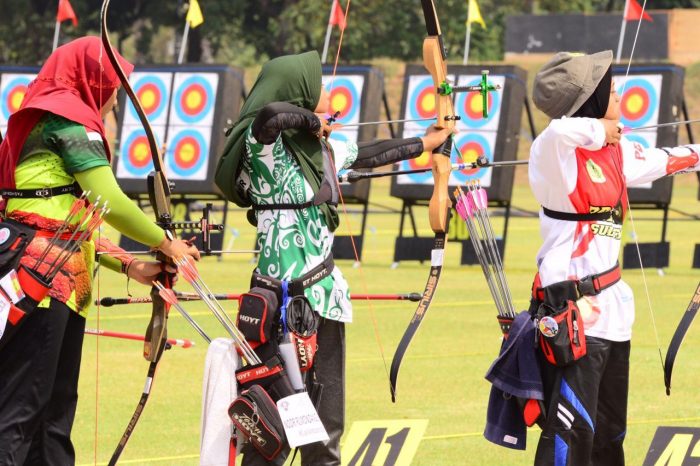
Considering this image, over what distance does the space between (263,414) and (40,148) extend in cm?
97

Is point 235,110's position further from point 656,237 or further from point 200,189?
point 656,237

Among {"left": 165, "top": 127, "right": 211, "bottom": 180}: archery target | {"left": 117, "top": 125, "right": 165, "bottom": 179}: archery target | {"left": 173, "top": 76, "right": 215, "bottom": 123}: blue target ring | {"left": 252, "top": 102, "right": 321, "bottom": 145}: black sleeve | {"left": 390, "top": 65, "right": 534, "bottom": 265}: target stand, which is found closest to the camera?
{"left": 252, "top": 102, "right": 321, "bottom": 145}: black sleeve

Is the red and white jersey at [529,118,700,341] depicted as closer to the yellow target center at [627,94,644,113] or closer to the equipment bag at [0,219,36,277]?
the equipment bag at [0,219,36,277]

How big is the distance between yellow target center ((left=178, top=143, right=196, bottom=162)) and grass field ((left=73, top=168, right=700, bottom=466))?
1611mm

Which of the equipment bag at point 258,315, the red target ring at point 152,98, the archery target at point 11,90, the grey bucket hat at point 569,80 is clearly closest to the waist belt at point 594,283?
the grey bucket hat at point 569,80

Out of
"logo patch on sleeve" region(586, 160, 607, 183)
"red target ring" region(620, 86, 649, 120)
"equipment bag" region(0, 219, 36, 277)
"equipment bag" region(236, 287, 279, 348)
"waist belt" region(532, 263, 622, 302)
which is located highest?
"logo patch on sleeve" region(586, 160, 607, 183)

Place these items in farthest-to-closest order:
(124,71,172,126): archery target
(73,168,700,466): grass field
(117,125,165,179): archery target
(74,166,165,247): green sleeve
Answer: (124,71,172,126): archery target, (117,125,165,179): archery target, (73,168,700,466): grass field, (74,166,165,247): green sleeve

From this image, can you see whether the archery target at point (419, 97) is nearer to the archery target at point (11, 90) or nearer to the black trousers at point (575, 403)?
the archery target at point (11, 90)

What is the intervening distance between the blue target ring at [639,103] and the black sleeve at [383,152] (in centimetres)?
918

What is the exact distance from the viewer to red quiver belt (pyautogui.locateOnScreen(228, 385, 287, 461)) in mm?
4453

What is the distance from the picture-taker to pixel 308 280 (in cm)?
452

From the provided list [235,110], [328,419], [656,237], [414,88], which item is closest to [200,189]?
[235,110]

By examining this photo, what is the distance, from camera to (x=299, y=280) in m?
4.52

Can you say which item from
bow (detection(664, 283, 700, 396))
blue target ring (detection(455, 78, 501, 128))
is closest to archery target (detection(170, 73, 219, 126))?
blue target ring (detection(455, 78, 501, 128))
